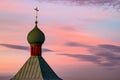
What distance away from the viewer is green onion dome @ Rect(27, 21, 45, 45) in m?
46.7

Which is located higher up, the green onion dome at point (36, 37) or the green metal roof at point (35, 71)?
the green onion dome at point (36, 37)

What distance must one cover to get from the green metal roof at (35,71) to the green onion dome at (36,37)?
163cm

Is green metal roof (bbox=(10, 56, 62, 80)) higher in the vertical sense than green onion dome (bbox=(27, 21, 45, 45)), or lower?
lower

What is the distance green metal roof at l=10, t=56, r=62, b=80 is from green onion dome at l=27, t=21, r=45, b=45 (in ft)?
5.34

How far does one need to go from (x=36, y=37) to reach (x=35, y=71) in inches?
147

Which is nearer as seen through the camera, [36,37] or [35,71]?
[35,71]

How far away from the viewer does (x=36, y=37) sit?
46688 millimetres

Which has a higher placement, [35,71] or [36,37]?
[36,37]

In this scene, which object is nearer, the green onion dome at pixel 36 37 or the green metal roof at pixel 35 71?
the green metal roof at pixel 35 71

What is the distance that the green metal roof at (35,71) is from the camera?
1756 inches

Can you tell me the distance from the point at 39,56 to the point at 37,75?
8.33 feet

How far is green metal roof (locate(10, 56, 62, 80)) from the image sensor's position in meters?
44.6

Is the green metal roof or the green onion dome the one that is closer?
the green metal roof

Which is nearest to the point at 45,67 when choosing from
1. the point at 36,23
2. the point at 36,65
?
the point at 36,65
